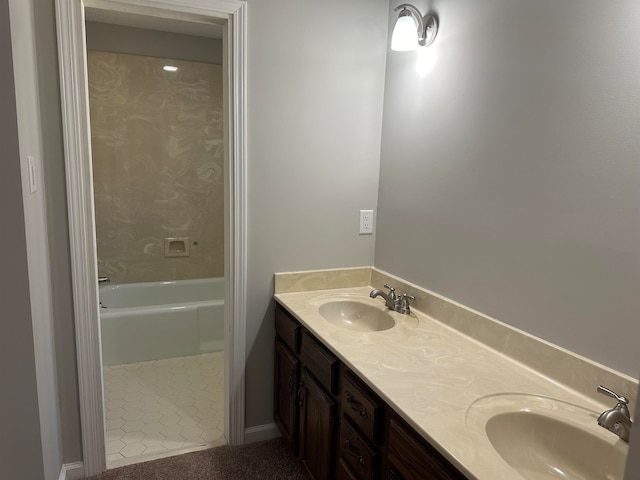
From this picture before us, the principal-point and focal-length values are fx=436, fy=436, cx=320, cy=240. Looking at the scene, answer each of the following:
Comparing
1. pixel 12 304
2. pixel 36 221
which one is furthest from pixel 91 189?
pixel 12 304

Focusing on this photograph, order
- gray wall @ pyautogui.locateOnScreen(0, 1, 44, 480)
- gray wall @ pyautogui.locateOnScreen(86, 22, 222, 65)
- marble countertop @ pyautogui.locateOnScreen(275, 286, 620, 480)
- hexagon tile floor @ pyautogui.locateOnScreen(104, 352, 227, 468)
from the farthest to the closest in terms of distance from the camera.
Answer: gray wall @ pyautogui.locateOnScreen(86, 22, 222, 65)
hexagon tile floor @ pyautogui.locateOnScreen(104, 352, 227, 468)
gray wall @ pyautogui.locateOnScreen(0, 1, 44, 480)
marble countertop @ pyautogui.locateOnScreen(275, 286, 620, 480)

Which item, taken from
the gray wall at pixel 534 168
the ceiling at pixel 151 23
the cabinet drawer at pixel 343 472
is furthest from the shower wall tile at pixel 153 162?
the cabinet drawer at pixel 343 472

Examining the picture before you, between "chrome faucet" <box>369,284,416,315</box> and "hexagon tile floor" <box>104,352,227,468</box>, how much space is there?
117 cm

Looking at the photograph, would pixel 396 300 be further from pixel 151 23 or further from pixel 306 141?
pixel 151 23

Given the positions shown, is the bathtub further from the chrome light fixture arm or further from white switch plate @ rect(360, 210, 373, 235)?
the chrome light fixture arm

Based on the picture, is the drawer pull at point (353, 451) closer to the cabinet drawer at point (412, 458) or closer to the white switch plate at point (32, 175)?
the cabinet drawer at point (412, 458)

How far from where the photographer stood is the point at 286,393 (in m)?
2.14

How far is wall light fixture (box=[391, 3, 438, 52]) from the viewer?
186cm

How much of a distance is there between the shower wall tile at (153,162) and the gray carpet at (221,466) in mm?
1969

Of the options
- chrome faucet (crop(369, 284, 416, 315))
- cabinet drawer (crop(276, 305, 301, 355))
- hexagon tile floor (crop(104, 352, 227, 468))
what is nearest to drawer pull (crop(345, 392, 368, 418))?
cabinet drawer (crop(276, 305, 301, 355))

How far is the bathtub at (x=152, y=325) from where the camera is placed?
10.6ft

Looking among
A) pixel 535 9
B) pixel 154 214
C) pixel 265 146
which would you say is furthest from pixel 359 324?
pixel 154 214

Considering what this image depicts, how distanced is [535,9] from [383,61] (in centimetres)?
93

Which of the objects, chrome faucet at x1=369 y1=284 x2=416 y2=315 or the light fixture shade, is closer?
the light fixture shade
